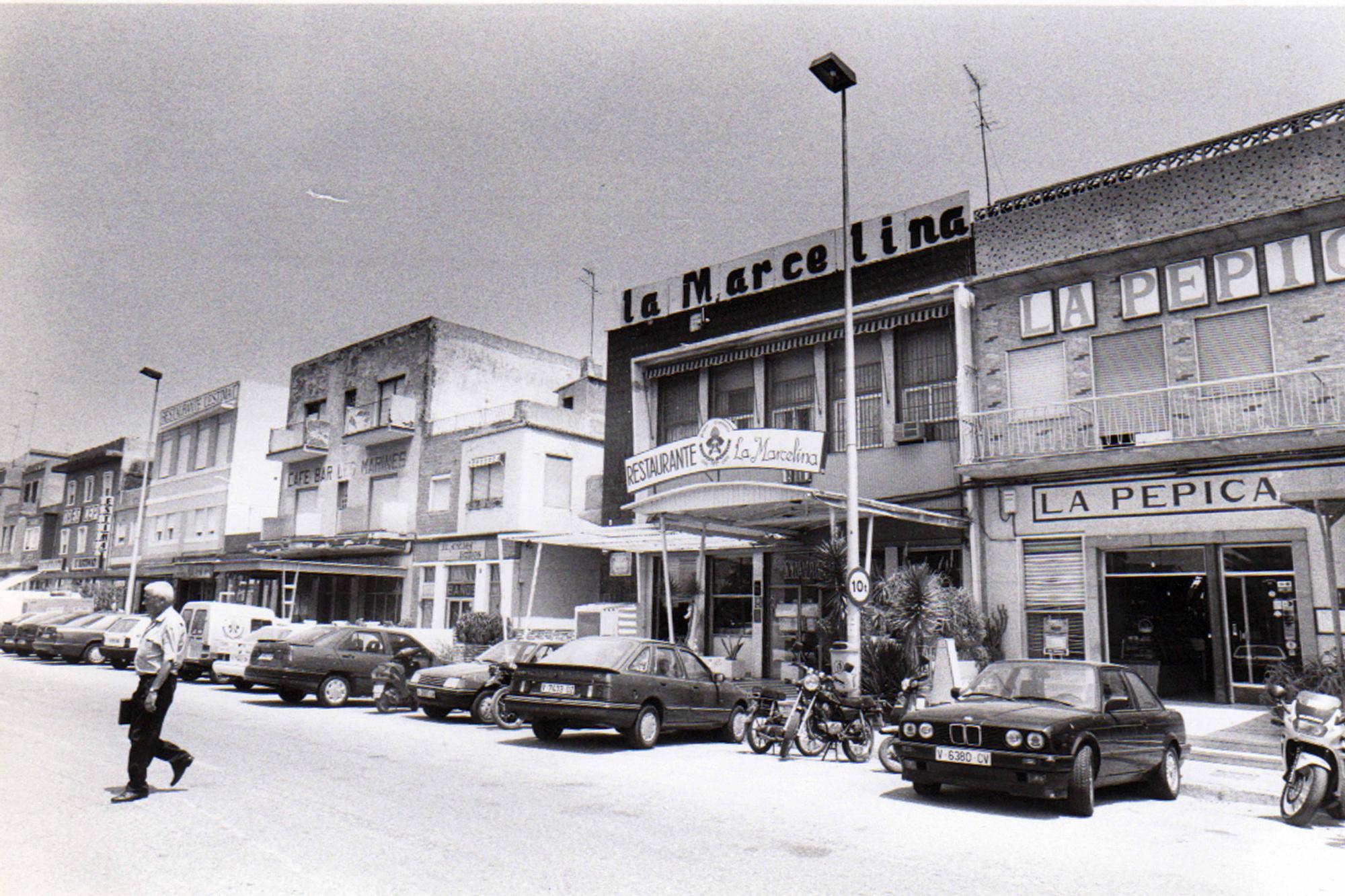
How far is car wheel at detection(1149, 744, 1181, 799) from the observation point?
962 centimetres

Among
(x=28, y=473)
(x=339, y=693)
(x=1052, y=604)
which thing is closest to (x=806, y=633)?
(x=1052, y=604)

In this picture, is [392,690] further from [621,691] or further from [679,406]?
[679,406]

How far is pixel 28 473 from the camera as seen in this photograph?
205ft

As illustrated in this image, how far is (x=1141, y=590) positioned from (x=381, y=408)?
27.3 m

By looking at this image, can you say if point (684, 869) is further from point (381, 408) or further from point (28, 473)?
point (28, 473)

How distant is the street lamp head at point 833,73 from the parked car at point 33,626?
25.2 metres

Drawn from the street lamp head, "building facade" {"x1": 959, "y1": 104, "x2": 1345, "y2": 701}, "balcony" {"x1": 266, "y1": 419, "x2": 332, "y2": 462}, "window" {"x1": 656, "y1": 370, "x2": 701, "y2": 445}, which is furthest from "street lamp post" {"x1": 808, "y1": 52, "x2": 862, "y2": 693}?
"balcony" {"x1": 266, "y1": 419, "x2": 332, "y2": 462}

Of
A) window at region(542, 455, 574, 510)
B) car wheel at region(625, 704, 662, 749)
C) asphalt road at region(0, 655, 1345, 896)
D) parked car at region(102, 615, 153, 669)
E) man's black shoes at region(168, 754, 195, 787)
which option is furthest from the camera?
window at region(542, 455, 574, 510)

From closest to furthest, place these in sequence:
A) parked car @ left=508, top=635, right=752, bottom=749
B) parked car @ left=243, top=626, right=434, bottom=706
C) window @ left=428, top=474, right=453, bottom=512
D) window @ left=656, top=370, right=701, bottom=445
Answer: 1. parked car @ left=508, top=635, right=752, bottom=749
2. parked car @ left=243, top=626, right=434, bottom=706
3. window @ left=656, top=370, right=701, bottom=445
4. window @ left=428, top=474, right=453, bottom=512

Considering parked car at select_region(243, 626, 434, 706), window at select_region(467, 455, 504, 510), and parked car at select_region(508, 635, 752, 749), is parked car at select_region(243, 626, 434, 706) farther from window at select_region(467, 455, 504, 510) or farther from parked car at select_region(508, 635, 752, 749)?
window at select_region(467, 455, 504, 510)

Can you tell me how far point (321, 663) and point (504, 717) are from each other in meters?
4.85

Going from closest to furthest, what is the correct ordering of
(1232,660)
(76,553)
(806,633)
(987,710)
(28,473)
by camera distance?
(987,710)
(1232,660)
(806,633)
(76,553)
(28,473)

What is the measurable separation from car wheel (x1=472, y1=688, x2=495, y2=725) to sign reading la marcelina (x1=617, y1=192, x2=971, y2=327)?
446 inches

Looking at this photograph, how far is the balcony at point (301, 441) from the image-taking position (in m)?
37.8
